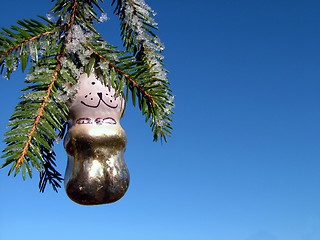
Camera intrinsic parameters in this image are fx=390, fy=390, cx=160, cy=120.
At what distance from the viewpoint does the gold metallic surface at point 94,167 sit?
1.48m

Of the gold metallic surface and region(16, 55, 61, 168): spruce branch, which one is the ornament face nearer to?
the gold metallic surface

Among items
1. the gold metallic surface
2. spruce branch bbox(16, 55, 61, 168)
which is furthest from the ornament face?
spruce branch bbox(16, 55, 61, 168)

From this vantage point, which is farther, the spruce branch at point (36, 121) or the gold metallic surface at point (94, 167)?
the gold metallic surface at point (94, 167)

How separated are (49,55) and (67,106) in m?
0.22

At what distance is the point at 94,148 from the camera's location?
151 centimetres

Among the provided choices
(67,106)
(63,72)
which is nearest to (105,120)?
(67,106)

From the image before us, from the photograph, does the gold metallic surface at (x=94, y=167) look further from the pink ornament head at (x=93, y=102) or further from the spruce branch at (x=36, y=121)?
the spruce branch at (x=36, y=121)

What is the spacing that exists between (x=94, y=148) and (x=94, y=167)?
Result: 0.24ft

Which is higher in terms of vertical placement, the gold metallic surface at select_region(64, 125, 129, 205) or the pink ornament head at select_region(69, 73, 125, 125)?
the pink ornament head at select_region(69, 73, 125, 125)

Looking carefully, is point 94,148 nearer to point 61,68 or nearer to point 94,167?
point 94,167

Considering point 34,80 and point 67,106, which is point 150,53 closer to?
point 67,106

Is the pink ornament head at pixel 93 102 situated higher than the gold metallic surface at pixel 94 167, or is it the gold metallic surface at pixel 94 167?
the pink ornament head at pixel 93 102

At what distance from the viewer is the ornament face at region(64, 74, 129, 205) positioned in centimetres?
149

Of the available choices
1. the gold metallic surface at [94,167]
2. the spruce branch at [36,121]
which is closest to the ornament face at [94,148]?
the gold metallic surface at [94,167]
